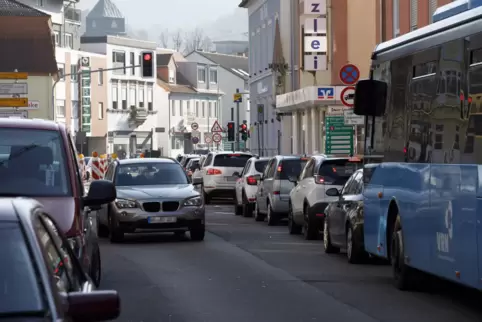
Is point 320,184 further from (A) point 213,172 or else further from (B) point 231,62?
(B) point 231,62

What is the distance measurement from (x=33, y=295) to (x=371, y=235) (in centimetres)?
1091

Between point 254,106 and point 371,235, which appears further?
point 254,106

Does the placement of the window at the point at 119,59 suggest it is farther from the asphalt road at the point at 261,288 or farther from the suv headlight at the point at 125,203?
the asphalt road at the point at 261,288

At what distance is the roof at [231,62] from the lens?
135625 millimetres

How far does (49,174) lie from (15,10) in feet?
264

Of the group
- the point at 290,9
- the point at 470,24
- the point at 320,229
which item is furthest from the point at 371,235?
the point at 290,9

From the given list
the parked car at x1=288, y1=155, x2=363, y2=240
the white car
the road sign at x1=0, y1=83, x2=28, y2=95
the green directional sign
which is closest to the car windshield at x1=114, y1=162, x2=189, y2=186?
the parked car at x1=288, y1=155, x2=363, y2=240

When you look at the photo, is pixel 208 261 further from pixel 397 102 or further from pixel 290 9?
pixel 290 9

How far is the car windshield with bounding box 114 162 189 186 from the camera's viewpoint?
81.2ft

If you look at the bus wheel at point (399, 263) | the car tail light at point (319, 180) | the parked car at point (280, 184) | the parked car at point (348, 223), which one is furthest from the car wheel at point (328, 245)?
the parked car at point (280, 184)

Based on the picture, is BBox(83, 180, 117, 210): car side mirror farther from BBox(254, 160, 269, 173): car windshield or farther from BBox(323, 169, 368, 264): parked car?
BBox(254, 160, 269, 173): car windshield

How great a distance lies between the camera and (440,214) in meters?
12.5

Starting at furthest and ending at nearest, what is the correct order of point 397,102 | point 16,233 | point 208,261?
point 208,261, point 397,102, point 16,233

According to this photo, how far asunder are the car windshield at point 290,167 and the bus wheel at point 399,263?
557 inches
